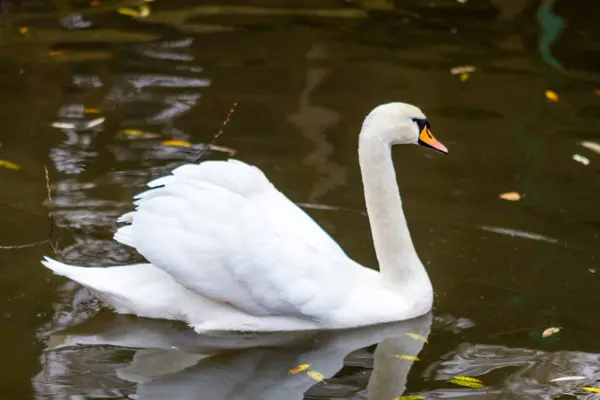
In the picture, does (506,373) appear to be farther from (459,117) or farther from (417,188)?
(459,117)

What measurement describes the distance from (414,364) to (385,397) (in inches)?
15.9

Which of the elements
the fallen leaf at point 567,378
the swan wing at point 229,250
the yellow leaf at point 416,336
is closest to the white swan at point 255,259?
the swan wing at point 229,250

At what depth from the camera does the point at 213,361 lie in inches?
223

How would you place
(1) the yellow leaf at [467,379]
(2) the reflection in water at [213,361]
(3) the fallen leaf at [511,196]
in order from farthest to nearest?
1. (3) the fallen leaf at [511,196]
2. (1) the yellow leaf at [467,379]
3. (2) the reflection in water at [213,361]

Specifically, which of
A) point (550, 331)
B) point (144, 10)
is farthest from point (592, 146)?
point (144, 10)

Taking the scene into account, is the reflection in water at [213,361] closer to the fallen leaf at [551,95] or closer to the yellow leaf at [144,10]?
the fallen leaf at [551,95]

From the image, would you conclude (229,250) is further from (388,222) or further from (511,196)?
(511,196)

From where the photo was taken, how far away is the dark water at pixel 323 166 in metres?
5.64

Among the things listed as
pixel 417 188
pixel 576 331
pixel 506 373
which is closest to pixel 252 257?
pixel 506 373

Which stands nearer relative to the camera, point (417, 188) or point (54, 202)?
point (54, 202)

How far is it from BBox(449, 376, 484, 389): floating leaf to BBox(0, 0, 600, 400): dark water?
0.03 meters

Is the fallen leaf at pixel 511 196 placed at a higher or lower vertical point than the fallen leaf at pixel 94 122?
lower

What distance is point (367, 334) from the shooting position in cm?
603

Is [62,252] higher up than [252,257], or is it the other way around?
[252,257]
